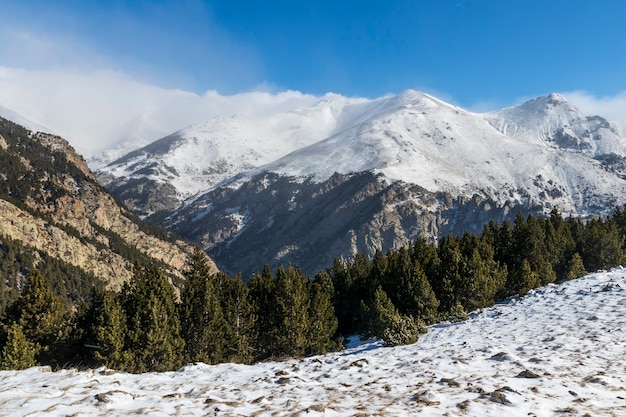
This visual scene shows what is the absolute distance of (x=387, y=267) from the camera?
57531mm

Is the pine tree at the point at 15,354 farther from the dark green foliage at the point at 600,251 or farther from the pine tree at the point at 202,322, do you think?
the dark green foliage at the point at 600,251

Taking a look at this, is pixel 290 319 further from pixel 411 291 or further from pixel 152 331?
pixel 411 291

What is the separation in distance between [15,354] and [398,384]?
25708 millimetres

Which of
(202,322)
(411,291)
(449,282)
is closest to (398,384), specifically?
(202,322)

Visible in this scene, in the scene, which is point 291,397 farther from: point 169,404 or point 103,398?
point 103,398

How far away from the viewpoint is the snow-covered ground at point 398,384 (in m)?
10.9

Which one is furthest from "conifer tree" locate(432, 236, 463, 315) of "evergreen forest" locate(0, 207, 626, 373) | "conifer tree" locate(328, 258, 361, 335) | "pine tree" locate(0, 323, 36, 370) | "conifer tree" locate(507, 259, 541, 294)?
"pine tree" locate(0, 323, 36, 370)

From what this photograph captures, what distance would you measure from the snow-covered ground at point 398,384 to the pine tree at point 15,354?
12.9 meters

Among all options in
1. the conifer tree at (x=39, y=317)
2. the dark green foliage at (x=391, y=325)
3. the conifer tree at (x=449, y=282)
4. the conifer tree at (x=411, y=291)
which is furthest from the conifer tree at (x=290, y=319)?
the conifer tree at (x=39, y=317)

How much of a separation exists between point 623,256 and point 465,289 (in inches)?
1385

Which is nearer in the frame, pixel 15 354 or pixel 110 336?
pixel 15 354

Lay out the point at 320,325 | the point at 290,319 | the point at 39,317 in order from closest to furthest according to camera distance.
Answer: the point at 39,317 < the point at 290,319 < the point at 320,325

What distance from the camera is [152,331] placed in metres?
31.8

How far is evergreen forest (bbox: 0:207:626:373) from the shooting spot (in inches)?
1244
